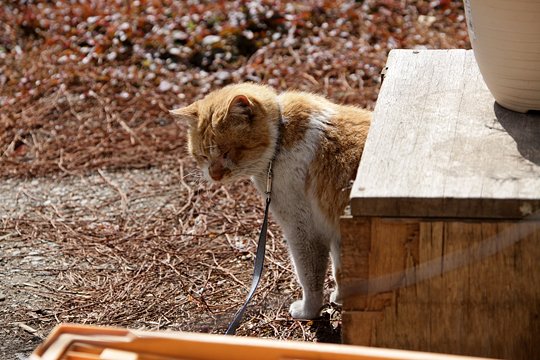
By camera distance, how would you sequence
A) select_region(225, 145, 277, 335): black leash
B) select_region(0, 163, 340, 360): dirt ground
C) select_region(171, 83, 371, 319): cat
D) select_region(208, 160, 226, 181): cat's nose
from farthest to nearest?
select_region(0, 163, 340, 360): dirt ground < select_region(208, 160, 226, 181): cat's nose < select_region(171, 83, 371, 319): cat < select_region(225, 145, 277, 335): black leash

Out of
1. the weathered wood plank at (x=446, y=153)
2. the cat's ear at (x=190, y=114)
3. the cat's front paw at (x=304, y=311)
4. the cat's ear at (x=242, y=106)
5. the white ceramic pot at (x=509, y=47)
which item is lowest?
the cat's front paw at (x=304, y=311)

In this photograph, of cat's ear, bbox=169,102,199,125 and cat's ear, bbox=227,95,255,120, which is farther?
cat's ear, bbox=169,102,199,125

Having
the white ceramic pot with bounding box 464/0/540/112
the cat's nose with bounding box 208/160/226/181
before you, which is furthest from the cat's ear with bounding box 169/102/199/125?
the white ceramic pot with bounding box 464/0/540/112

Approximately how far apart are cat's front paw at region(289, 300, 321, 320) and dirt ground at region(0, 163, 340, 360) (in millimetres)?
34

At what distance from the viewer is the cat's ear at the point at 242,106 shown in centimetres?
376

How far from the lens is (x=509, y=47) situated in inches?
118

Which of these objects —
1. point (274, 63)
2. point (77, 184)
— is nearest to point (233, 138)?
point (77, 184)

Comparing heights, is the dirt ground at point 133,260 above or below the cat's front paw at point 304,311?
below

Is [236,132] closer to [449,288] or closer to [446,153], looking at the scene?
[446,153]

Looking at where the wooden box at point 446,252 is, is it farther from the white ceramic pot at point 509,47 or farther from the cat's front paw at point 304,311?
the cat's front paw at point 304,311

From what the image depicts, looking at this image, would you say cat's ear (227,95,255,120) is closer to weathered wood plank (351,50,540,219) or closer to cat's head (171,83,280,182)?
cat's head (171,83,280,182)

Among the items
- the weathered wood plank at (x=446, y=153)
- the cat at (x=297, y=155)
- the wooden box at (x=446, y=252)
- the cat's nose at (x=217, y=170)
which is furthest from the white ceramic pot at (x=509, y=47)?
the cat's nose at (x=217, y=170)

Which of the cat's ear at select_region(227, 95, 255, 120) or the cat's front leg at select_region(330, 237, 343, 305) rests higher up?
the cat's ear at select_region(227, 95, 255, 120)

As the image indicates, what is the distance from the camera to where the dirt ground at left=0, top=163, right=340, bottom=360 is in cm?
410
